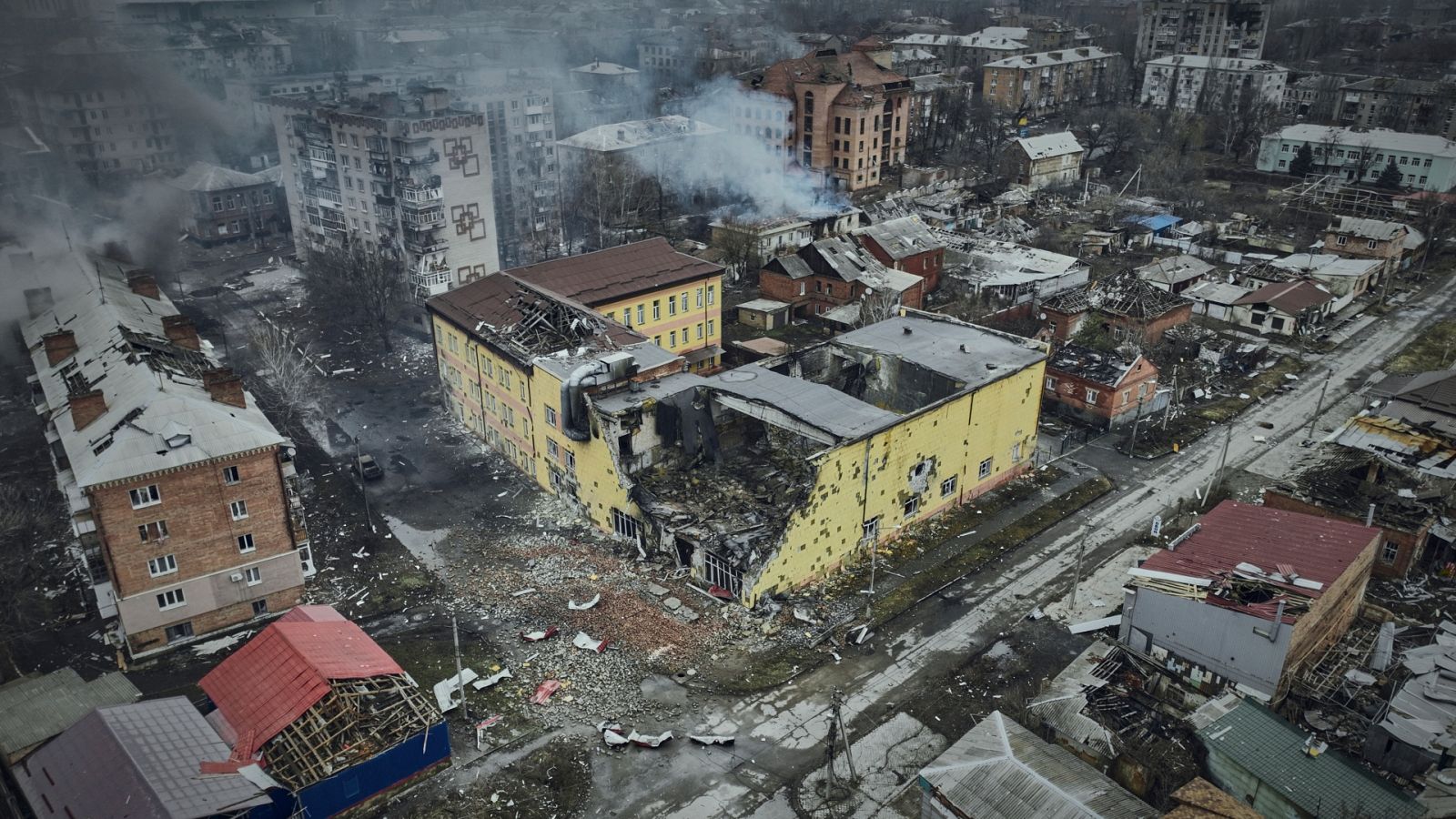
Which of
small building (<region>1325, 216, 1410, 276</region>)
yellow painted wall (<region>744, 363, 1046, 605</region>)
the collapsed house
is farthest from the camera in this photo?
small building (<region>1325, 216, 1410, 276</region>)

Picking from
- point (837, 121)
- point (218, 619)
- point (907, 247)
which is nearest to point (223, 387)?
point (218, 619)

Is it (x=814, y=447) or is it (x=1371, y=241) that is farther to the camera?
(x=1371, y=241)

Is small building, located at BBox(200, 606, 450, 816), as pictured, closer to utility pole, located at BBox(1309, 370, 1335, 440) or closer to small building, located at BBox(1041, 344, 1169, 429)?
small building, located at BBox(1041, 344, 1169, 429)

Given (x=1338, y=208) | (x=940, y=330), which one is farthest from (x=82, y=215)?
(x=1338, y=208)

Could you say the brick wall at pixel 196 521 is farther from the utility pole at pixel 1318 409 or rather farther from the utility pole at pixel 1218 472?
the utility pole at pixel 1318 409

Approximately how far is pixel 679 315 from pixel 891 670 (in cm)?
2339

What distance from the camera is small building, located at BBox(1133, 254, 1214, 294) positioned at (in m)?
54.2

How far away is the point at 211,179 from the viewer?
64.9 m

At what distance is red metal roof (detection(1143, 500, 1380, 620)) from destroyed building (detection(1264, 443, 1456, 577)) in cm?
355

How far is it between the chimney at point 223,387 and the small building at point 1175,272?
46381 mm

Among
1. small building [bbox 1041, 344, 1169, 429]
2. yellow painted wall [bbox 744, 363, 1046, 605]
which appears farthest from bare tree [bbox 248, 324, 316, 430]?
small building [bbox 1041, 344, 1169, 429]

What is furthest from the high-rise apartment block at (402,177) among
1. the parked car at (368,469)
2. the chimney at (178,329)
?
the chimney at (178,329)

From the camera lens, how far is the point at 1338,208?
236 feet

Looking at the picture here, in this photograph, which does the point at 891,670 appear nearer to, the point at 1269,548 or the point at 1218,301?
the point at 1269,548
